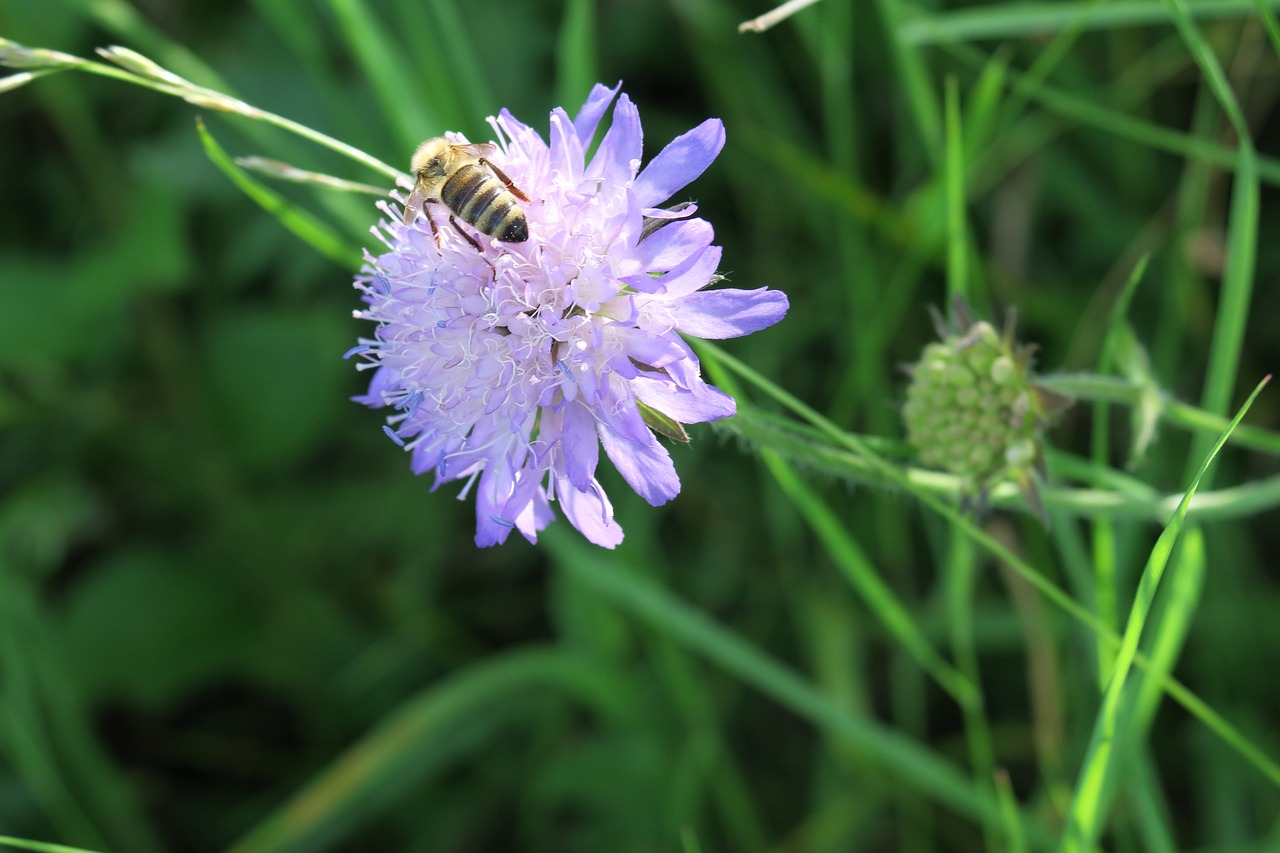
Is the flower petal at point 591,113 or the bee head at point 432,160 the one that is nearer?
the flower petal at point 591,113

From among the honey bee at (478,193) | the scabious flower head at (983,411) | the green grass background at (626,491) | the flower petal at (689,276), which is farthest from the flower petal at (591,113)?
the green grass background at (626,491)

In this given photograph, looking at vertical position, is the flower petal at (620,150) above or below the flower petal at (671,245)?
above

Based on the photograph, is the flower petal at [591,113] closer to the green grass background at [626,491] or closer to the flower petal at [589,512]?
the flower petal at [589,512]

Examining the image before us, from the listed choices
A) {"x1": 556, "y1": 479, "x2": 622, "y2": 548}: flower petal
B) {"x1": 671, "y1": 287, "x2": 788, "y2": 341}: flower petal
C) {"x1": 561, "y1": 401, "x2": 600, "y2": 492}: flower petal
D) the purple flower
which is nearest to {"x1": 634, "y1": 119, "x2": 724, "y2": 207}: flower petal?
the purple flower

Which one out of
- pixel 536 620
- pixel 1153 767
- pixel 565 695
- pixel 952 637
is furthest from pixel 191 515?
pixel 1153 767

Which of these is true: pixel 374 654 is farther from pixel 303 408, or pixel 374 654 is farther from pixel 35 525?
pixel 35 525

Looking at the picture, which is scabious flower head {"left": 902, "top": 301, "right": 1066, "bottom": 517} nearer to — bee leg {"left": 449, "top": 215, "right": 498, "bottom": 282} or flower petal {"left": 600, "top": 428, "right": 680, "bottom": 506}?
flower petal {"left": 600, "top": 428, "right": 680, "bottom": 506}

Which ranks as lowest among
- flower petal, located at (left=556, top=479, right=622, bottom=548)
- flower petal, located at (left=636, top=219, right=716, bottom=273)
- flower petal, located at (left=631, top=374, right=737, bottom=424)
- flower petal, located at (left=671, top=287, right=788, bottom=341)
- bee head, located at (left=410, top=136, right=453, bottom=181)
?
flower petal, located at (left=556, top=479, right=622, bottom=548)
